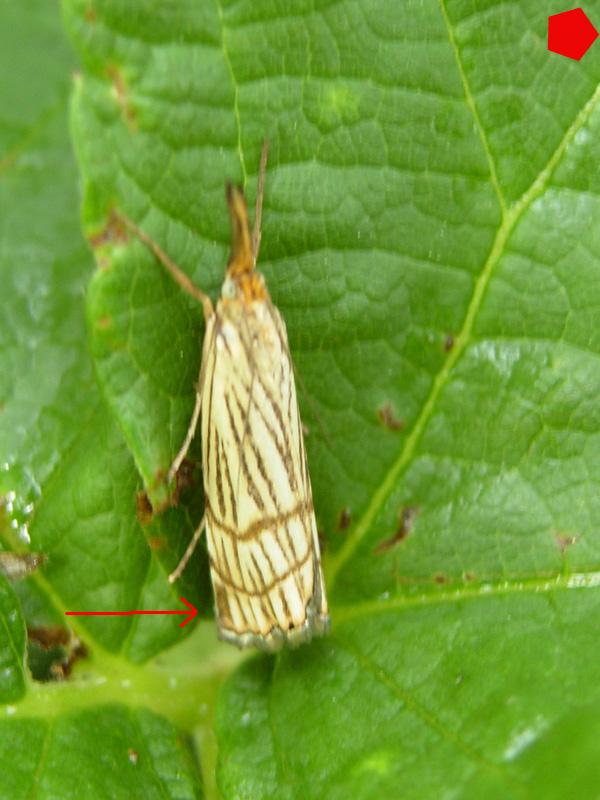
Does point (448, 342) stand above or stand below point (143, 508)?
above

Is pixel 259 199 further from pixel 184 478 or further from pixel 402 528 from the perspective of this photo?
pixel 402 528

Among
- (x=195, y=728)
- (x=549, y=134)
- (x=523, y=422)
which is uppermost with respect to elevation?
(x=549, y=134)

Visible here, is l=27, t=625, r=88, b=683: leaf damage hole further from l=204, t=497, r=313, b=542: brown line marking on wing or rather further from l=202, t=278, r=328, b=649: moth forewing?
l=204, t=497, r=313, b=542: brown line marking on wing

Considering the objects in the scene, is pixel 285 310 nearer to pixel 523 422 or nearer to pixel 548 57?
pixel 523 422

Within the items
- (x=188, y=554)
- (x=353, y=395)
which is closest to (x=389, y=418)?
(x=353, y=395)

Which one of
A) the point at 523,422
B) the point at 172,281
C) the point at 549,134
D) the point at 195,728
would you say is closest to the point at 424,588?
the point at 523,422

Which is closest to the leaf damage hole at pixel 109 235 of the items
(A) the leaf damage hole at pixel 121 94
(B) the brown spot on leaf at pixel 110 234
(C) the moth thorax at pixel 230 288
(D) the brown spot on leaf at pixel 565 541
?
(B) the brown spot on leaf at pixel 110 234

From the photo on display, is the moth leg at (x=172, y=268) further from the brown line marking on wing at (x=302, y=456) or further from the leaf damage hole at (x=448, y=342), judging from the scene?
the leaf damage hole at (x=448, y=342)

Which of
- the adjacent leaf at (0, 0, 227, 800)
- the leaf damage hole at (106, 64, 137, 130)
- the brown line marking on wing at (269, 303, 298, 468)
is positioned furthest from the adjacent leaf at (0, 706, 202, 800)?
the leaf damage hole at (106, 64, 137, 130)
